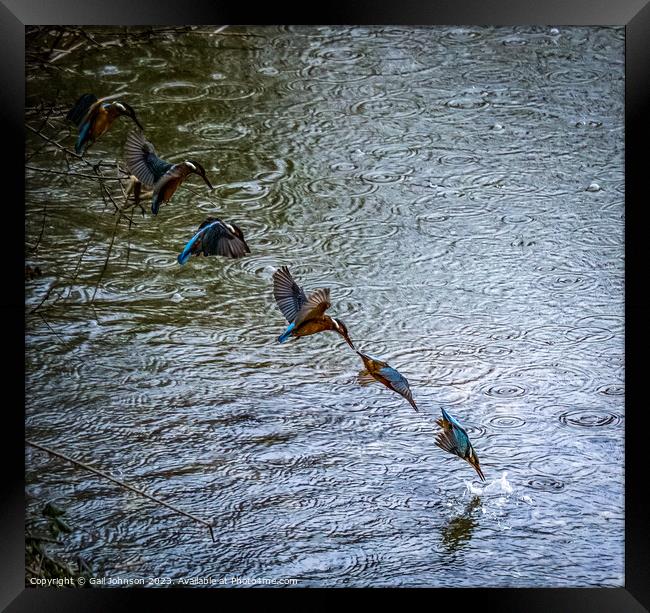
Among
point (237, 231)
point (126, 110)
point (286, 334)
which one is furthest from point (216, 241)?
point (126, 110)

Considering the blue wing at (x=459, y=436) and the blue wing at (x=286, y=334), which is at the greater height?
the blue wing at (x=286, y=334)

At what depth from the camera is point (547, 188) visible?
1.72 metres

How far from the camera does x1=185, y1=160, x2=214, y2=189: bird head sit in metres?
1.72

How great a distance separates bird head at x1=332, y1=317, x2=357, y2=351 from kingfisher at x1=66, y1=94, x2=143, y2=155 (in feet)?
2.32

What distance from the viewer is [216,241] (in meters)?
1.73

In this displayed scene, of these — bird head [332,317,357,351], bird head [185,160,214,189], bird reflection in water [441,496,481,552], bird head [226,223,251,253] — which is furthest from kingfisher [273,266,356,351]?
bird reflection in water [441,496,481,552]

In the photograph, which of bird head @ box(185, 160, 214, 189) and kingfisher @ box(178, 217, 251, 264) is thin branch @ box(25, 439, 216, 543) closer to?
kingfisher @ box(178, 217, 251, 264)

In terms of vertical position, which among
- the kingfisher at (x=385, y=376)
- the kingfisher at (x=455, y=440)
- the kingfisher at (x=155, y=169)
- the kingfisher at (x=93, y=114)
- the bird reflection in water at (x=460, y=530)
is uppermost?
the kingfisher at (x=93, y=114)

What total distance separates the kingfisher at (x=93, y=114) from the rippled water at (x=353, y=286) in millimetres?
29

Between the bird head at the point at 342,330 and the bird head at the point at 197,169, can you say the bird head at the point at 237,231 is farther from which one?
the bird head at the point at 342,330

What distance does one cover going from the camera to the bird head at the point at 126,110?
1.71m
